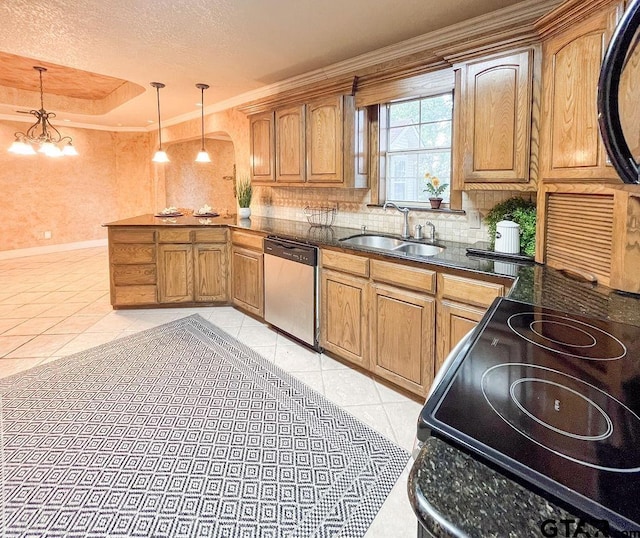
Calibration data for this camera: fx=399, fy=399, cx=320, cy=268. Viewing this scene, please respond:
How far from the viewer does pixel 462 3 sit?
8.02 ft

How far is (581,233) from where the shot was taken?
189 cm

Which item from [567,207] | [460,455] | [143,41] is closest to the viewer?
[460,455]

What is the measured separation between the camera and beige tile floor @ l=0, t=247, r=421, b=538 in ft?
7.52

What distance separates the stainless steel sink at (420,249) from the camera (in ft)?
9.57

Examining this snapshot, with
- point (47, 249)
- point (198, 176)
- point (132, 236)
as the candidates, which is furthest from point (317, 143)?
point (47, 249)

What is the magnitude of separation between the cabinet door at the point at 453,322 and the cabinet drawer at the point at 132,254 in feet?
10.8

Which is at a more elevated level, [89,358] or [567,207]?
[567,207]

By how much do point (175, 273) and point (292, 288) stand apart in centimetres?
169

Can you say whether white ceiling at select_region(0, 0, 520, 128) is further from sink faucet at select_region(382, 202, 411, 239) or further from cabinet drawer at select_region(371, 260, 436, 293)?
cabinet drawer at select_region(371, 260, 436, 293)

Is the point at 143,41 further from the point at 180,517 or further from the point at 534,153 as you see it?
the point at 180,517

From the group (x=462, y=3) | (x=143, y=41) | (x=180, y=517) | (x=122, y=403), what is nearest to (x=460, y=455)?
(x=180, y=517)

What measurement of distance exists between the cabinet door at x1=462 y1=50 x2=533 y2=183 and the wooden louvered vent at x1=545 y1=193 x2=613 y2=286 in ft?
1.04

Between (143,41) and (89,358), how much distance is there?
8.34 ft

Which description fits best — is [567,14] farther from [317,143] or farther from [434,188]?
[317,143]
